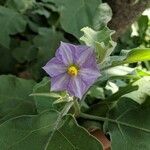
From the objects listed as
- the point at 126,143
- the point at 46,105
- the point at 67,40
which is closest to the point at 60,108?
the point at 46,105

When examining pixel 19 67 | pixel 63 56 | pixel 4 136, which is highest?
pixel 63 56

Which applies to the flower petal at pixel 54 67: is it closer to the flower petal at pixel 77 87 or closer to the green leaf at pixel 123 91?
the flower petal at pixel 77 87

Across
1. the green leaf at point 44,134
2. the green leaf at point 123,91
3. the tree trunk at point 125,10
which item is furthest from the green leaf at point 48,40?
the green leaf at point 44,134

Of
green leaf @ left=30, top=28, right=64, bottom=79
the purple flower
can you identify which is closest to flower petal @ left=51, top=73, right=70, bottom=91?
the purple flower

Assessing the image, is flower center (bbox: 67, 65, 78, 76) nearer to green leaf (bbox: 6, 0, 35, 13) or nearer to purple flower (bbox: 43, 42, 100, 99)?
purple flower (bbox: 43, 42, 100, 99)

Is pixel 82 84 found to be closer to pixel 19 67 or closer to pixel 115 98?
pixel 115 98

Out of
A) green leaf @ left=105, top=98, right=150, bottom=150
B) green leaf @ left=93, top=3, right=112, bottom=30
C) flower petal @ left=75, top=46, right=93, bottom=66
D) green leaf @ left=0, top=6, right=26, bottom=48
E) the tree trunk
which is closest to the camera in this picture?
flower petal @ left=75, top=46, right=93, bottom=66
